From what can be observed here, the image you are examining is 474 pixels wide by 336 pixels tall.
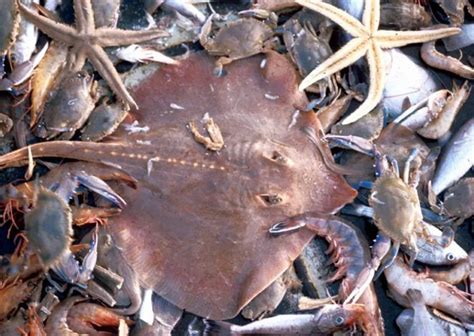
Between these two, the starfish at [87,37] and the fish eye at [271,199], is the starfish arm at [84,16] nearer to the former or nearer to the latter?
the starfish at [87,37]

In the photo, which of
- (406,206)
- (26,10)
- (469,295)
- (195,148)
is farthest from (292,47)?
(469,295)

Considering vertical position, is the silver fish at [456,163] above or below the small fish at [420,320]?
above

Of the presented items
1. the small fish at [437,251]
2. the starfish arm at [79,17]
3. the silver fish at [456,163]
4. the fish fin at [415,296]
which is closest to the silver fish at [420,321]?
the fish fin at [415,296]

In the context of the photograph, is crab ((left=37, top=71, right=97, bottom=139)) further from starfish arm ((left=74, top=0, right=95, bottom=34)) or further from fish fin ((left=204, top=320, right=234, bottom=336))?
fish fin ((left=204, top=320, right=234, bottom=336))

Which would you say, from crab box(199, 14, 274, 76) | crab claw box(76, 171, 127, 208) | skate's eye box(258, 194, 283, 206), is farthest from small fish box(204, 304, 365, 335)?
crab box(199, 14, 274, 76)

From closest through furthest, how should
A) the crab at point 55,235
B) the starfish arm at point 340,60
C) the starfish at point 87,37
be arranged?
the crab at point 55,235 → the starfish at point 87,37 → the starfish arm at point 340,60

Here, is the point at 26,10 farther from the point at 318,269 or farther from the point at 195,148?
the point at 318,269

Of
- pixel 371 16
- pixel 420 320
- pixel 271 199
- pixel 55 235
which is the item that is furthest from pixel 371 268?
pixel 55 235
